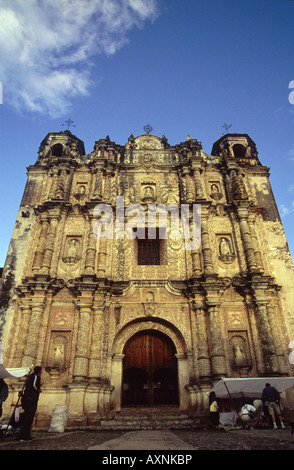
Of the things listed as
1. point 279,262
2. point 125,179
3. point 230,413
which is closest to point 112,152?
point 125,179

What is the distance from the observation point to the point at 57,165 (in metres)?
14.6

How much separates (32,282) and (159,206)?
610 centimetres

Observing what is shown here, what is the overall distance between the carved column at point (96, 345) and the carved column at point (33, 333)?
187 cm

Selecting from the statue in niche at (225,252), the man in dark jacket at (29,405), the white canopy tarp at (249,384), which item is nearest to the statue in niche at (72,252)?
the statue in niche at (225,252)

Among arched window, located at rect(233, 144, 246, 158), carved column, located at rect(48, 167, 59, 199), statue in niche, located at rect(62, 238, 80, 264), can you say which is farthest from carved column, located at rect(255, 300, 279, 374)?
carved column, located at rect(48, 167, 59, 199)

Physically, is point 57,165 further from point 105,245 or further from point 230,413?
point 230,413

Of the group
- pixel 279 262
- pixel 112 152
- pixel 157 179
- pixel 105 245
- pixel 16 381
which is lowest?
pixel 16 381

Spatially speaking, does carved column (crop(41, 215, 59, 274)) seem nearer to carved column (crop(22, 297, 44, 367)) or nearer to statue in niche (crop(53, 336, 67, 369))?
carved column (crop(22, 297, 44, 367))

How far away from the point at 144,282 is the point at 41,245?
4502mm

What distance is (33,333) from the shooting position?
34.3 feet

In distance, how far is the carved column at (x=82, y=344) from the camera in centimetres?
983

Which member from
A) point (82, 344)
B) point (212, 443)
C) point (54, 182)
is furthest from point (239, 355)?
point (54, 182)

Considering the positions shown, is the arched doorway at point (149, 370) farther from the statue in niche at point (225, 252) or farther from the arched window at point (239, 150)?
the arched window at point (239, 150)

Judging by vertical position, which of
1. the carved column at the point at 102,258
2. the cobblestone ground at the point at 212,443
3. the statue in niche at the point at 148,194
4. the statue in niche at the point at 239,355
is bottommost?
the cobblestone ground at the point at 212,443
